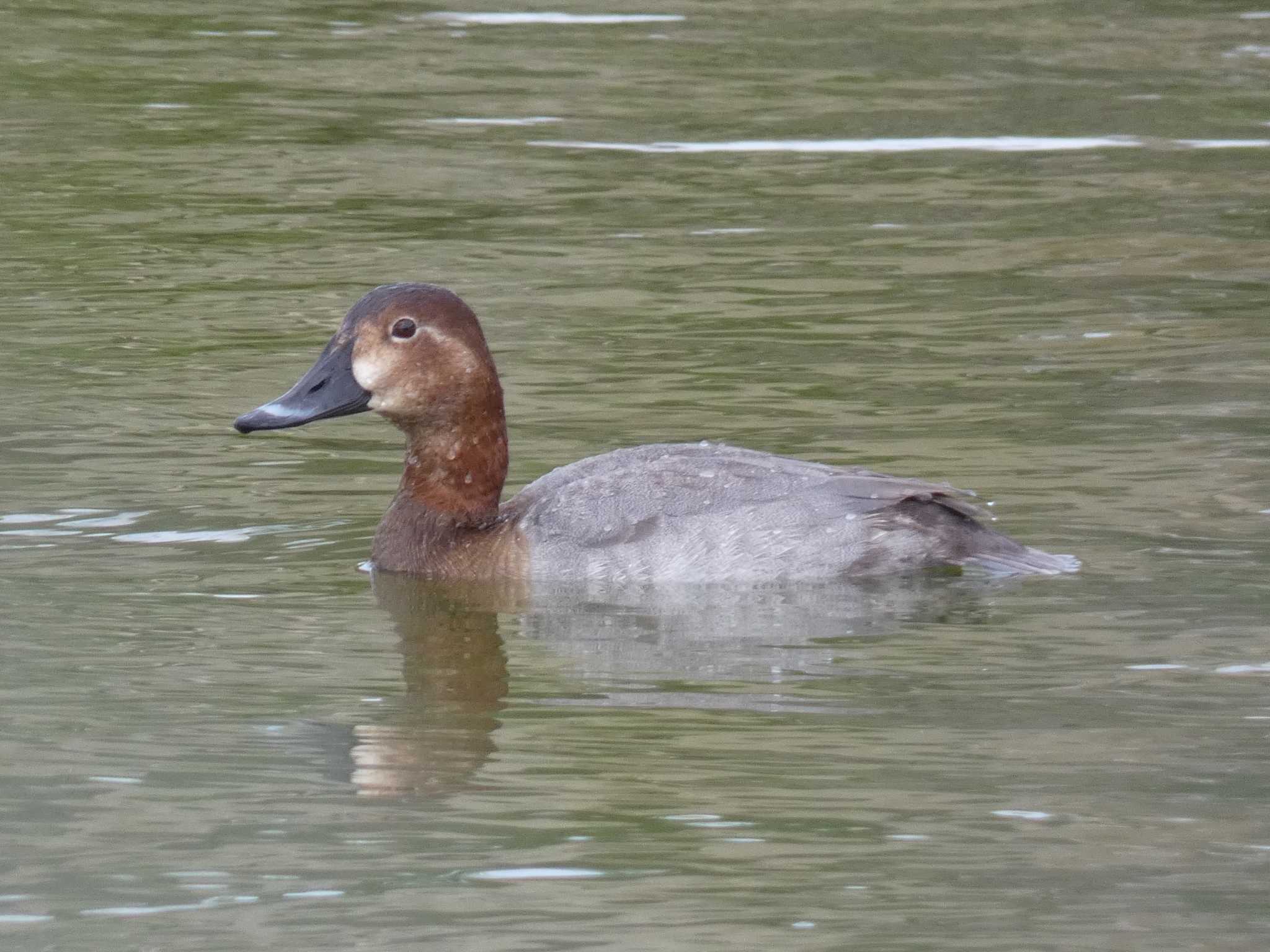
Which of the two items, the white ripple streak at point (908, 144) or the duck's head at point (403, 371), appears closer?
the duck's head at point (403, 371)

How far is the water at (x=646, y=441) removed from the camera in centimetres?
604

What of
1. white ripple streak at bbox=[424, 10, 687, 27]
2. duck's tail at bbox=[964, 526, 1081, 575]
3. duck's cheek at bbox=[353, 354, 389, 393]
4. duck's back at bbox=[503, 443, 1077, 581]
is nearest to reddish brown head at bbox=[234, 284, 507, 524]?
duck's cheek at bbox=[353, 354, 389, 393]

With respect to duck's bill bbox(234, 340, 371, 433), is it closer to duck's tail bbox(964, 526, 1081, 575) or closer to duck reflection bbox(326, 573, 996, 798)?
duck reflection bbox(326, 573, 996, 798)

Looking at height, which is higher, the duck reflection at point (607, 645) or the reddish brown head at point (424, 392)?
the reddish brown head at point (424, 392)

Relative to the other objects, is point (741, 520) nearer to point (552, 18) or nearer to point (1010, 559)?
point (1010, 559)

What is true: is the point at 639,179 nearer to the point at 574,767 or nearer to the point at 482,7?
the point at 482,7

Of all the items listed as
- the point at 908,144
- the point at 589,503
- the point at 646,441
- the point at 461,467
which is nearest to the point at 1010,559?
the point at 589,503

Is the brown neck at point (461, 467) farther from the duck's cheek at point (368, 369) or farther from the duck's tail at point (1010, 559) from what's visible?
the duck's tail at point (1010, 559)

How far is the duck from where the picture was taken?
8.70 metres

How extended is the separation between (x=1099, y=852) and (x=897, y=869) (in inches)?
18.7

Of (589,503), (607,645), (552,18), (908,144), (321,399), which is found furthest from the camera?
(552,18)

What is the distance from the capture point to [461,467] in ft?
30.5

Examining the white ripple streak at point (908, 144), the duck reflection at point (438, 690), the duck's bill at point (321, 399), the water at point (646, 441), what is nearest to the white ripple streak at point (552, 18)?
the water at point (646, 441)

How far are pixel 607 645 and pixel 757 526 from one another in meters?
0.79
